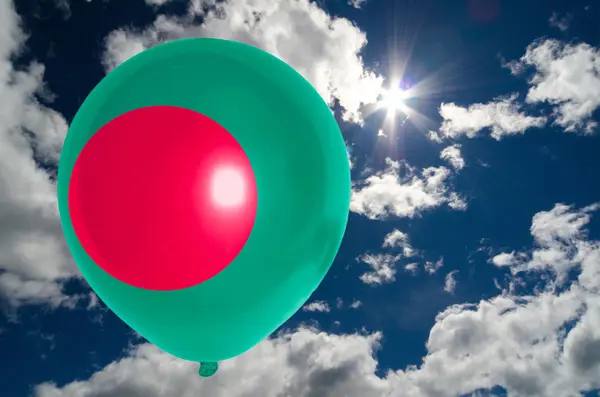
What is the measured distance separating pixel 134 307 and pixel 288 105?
244 centimetres

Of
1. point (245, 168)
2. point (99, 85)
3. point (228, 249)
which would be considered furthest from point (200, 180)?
point (99, 85)

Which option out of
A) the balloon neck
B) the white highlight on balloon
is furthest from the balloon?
the balloon neck

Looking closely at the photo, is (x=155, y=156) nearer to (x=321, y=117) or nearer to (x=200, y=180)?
(x=200, y=180)

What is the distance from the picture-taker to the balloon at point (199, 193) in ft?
11.2

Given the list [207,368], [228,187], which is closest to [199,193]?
[228,187]

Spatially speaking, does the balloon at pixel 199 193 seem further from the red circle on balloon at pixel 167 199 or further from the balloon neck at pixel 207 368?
the balloon neck at pixel 207 368

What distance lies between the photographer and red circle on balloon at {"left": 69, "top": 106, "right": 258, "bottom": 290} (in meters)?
3.38

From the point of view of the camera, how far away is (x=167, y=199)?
3.37 m

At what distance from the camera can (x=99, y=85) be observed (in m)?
4.12

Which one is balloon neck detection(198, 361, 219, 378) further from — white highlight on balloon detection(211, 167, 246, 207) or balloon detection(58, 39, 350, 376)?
white highlight on balloon detection(211, 167, 246, 207)

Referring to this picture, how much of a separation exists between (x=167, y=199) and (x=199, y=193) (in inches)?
10.7

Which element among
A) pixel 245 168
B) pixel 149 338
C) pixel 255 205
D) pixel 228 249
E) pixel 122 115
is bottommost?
pixel 149 338

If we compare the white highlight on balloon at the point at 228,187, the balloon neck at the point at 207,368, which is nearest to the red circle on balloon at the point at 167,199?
the white highlight on balloon at the point at 228,187

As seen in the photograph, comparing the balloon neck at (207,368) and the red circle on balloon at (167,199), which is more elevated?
the red circle on balloon at (167,199)
